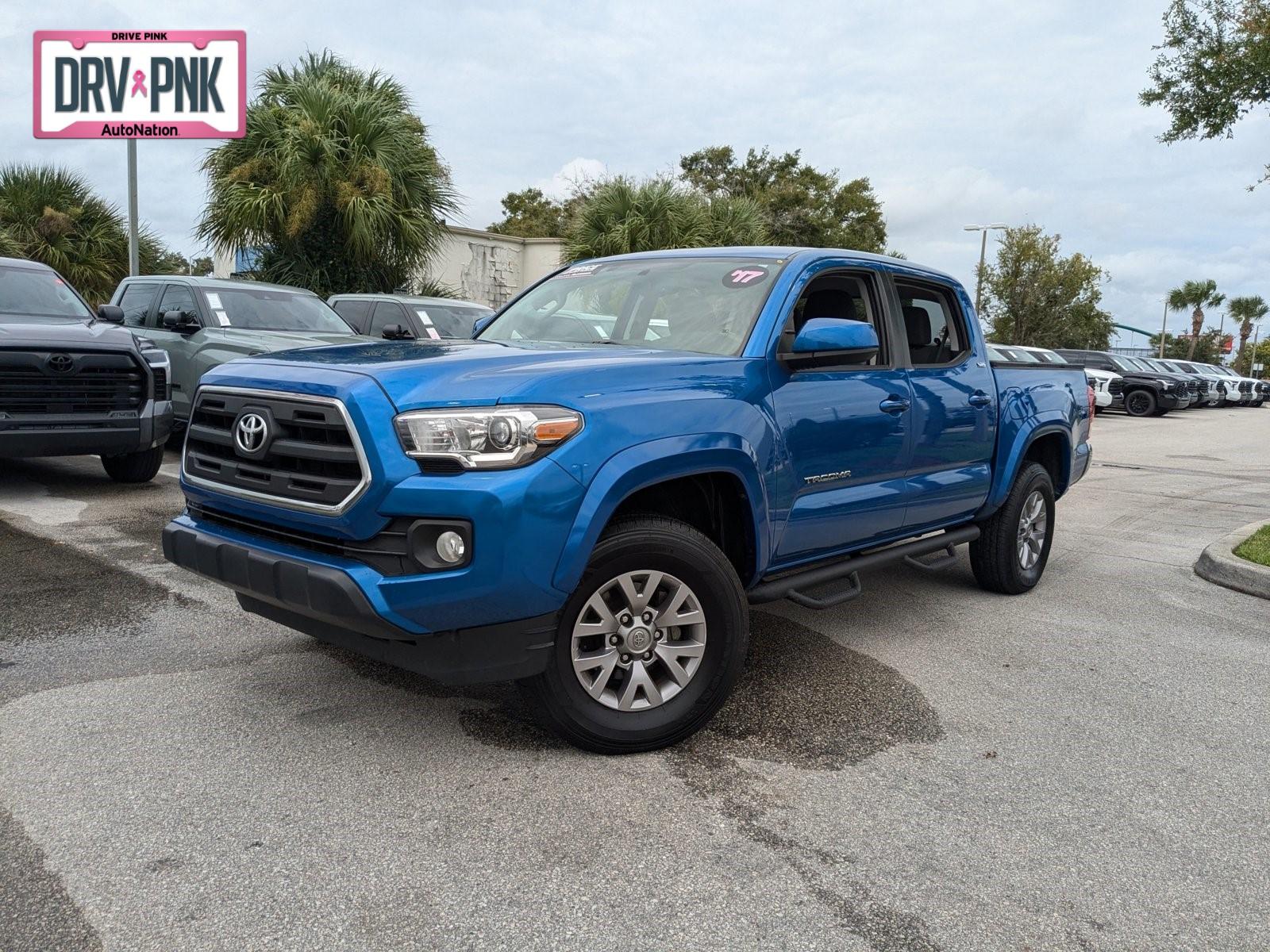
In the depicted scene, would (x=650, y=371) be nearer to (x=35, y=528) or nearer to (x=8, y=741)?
(x=8, y=741)

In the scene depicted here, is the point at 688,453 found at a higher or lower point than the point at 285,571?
higher

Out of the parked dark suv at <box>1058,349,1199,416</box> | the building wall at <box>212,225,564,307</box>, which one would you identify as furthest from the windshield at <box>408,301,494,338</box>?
the parked dark suv at <box>1058,349,1199,416</box>

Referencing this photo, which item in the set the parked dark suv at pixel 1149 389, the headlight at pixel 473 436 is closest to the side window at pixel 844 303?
the headlight at pixel 473 436

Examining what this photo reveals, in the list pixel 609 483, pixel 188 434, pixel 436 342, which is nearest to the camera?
pixel 609 483

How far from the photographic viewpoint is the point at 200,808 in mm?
3066

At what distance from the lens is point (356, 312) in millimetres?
13016

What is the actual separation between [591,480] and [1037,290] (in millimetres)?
44922

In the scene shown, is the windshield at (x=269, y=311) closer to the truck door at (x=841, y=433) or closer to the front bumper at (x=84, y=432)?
the front bumper at (x=84, y=432)

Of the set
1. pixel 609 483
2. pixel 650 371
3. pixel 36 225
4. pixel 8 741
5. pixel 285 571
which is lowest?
pixel 8 741

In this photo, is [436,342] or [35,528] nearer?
[436,342]

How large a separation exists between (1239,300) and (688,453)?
10834 centimetres

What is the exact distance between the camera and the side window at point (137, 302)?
404 inches

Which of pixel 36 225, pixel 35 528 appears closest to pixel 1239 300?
pixel 36 225

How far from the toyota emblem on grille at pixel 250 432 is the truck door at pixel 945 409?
2.86m
